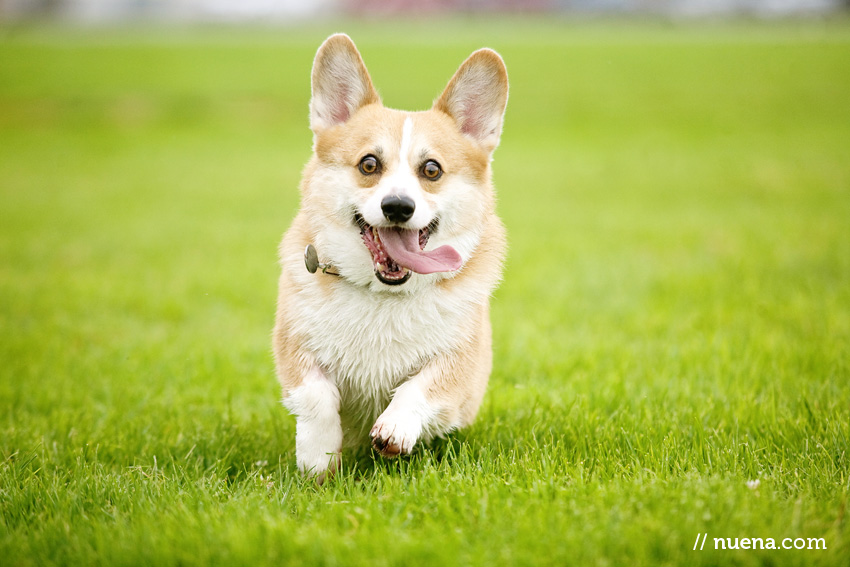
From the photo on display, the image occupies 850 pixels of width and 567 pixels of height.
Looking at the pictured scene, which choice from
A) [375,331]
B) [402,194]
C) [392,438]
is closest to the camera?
[392,438]

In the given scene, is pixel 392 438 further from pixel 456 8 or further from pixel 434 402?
pixel 456 8

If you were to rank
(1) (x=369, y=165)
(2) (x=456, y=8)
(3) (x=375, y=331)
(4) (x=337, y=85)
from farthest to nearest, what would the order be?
(2) (x=456, y=8) → (4) (x=337, y=85) → (1) (x=369, y=165) → (3) (x=375, y=331)

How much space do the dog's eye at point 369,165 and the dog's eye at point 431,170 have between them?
21 centimetres

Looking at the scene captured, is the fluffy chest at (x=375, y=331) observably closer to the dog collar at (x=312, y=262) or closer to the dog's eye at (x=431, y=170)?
the dog collar at (x=312, y=262)

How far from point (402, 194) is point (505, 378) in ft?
6.19

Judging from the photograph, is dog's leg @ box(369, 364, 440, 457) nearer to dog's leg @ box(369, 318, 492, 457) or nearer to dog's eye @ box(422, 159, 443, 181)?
dog's leg @ box(369, 318, 492, 457)

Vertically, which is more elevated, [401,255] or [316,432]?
[401,255]

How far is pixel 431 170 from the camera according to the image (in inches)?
133

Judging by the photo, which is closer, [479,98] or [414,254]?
[414,254]

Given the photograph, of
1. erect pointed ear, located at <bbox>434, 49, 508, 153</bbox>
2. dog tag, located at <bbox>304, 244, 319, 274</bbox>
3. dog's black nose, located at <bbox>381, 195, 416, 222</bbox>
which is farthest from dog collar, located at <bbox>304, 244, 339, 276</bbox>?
erect pointed ear, located at <bbox>434, 49, 508, 153</bbox>

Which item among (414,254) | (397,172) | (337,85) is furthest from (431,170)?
(337,85)

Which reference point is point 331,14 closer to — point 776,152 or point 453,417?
point 776,152

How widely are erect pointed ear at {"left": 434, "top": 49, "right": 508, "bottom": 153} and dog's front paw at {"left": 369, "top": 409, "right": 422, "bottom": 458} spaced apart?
146 centimetres

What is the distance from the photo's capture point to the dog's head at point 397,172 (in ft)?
10.4
